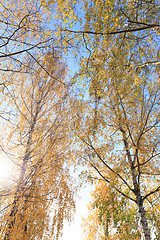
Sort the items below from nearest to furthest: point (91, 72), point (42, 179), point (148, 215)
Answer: point (91, 72) → point (42, 179) → point (148, 215)

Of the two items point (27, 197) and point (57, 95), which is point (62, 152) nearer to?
point (27, 197)

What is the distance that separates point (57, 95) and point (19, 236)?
4606 millimetres

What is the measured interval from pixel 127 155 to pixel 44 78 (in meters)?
4.18

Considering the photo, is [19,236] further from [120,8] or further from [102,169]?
[120,8]

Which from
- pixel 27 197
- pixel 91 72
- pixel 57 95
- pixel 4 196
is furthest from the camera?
pixel 57 95

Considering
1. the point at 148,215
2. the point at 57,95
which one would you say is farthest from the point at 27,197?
the point at 148,215

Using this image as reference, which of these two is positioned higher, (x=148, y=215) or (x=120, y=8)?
(x=120, y=8)

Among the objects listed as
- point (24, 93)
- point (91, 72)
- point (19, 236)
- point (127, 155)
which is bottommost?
point (19, 236)

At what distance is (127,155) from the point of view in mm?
5281

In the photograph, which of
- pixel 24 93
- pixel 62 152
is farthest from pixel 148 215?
pixel 24 93

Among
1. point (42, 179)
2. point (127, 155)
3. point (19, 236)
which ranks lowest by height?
point (19, 236)

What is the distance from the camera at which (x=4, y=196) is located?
383cm

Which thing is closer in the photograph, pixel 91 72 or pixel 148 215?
pixel 91 72

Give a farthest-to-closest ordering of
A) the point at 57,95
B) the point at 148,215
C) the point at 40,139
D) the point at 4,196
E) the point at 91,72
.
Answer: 1. the point at 57,95
2. the point at 148,215
3. the point at 40,139
4. the point at 4,196
5. the point at 91,72
